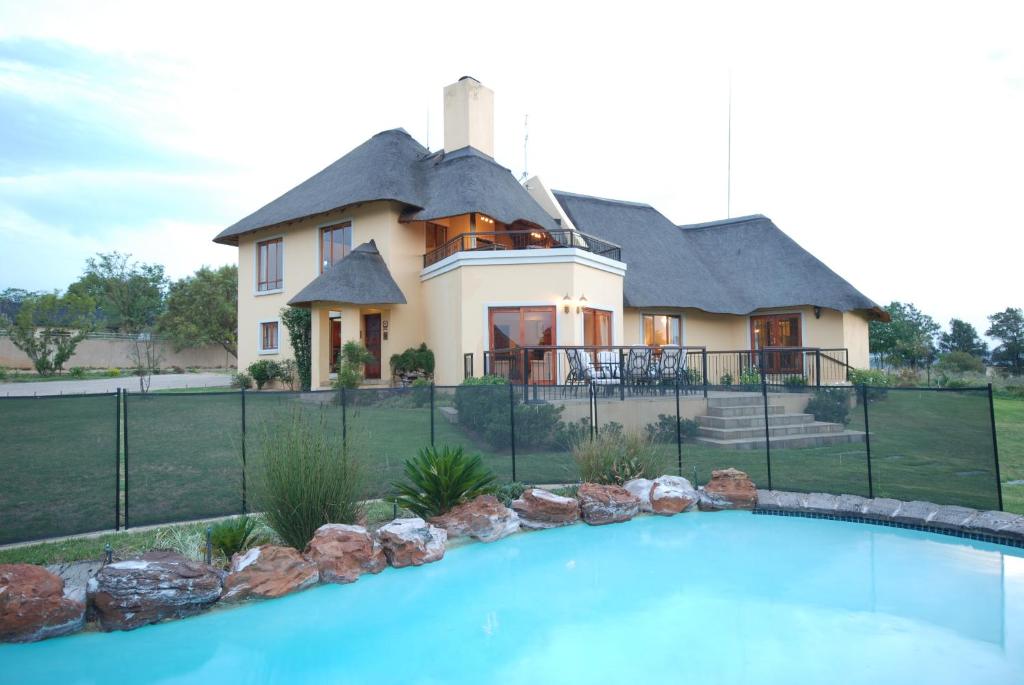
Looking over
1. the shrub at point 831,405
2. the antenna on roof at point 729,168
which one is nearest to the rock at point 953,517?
the shrub at point 831,405

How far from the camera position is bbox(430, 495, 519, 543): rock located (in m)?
6.97

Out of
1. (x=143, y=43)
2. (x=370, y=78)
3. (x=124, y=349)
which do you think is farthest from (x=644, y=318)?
(x=124, y=349)

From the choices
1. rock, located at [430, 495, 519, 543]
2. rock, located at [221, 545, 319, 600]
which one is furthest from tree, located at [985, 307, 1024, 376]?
rock, located at [221, 545, 319, 600]

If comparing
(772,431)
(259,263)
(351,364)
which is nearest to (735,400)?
(772,431)

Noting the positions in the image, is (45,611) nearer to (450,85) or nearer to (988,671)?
(988,671)

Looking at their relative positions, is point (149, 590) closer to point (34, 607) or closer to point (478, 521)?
point (34, 607)

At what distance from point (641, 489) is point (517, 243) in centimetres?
1335

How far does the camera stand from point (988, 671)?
3.99 metres

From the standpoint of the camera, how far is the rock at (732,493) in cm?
839

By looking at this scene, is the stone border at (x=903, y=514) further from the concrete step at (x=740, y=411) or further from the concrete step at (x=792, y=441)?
the concrete step at (x=740, y=411)

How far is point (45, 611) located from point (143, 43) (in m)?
13.2

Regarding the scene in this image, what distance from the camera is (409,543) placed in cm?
616

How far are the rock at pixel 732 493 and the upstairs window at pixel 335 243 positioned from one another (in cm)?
1523

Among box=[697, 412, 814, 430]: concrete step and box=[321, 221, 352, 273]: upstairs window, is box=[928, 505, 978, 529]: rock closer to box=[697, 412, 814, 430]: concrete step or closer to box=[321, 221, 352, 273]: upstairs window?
box=[697, 412, 814, 430]: concrete step
